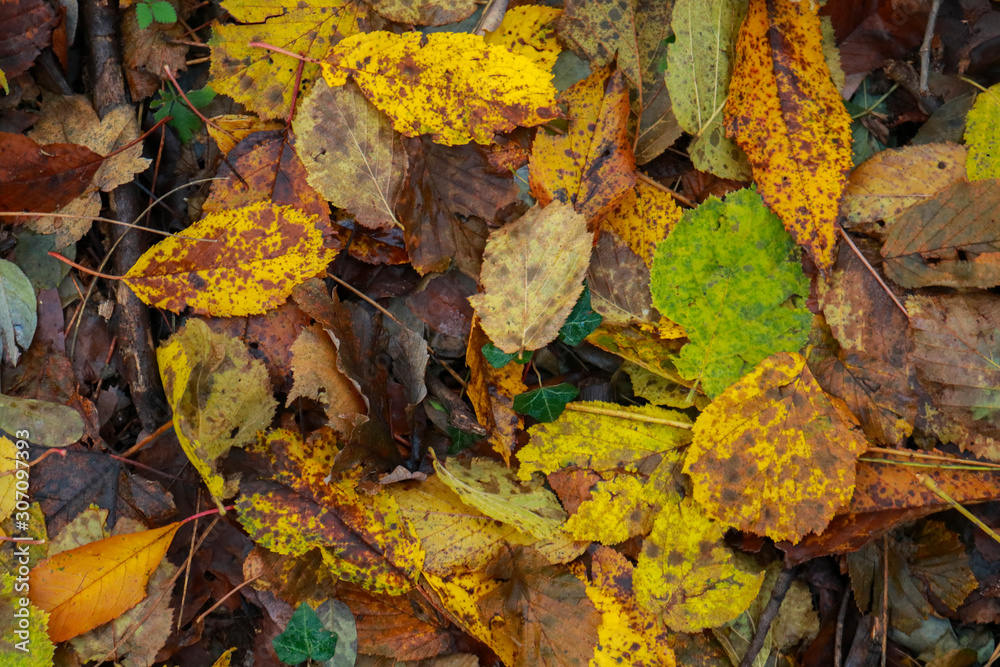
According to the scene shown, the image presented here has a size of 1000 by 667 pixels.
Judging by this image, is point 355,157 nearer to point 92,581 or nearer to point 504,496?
point 504,496

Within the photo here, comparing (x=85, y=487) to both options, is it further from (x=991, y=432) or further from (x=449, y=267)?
(x=991, y=432)

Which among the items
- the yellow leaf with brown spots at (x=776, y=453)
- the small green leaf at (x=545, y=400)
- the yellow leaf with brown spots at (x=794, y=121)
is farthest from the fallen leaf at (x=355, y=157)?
the yellow leaf with brown spots at (x=776, y=453)

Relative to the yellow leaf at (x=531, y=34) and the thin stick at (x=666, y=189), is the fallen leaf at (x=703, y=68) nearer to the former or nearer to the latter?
the thin stick at (x=666, y=189)

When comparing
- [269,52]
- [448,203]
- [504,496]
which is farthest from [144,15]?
[504,496]

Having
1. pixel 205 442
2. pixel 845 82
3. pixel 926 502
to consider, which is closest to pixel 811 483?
pixel 926 502

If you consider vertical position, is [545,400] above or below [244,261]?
below
